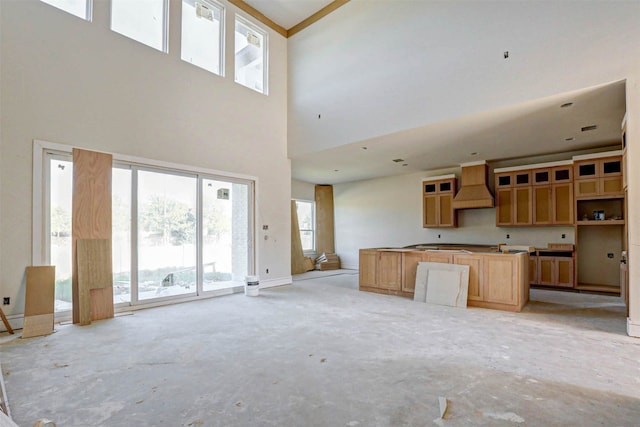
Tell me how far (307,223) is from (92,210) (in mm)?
6647

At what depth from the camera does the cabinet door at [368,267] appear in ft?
20.9

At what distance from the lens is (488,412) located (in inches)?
84.6

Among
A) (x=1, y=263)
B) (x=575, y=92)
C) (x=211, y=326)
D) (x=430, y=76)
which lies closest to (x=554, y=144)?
(x=575, y=92)

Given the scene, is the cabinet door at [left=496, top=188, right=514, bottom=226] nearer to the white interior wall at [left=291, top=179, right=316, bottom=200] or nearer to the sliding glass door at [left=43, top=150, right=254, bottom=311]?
the white interior wall at [left=291, top=179, right=316, bottom=200]

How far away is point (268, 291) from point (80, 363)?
3715mm

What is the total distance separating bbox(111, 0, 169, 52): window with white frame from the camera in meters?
4.99

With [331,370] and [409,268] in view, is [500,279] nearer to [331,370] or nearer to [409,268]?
[409,268]

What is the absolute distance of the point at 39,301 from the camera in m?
3.98

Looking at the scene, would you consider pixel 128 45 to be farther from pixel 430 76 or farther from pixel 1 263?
pixel 430 76

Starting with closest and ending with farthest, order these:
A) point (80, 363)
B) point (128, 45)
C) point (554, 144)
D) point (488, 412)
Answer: point (488, 412)
point (80, 363)
point (128, 45)
point (554, 144)

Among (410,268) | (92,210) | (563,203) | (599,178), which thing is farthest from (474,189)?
(92,210)

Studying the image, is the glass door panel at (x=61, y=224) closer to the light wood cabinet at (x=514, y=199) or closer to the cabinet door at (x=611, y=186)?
the light wood cabinet at (x=514, y=199)

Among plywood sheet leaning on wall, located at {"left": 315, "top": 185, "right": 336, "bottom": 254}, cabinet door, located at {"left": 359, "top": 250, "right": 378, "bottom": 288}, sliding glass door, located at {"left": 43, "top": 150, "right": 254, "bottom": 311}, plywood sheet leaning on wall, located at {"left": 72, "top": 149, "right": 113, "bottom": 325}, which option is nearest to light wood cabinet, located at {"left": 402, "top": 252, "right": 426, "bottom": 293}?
cabinet door, located at {"left": 359, "top": 250, "right": 378, "bottom": 288}

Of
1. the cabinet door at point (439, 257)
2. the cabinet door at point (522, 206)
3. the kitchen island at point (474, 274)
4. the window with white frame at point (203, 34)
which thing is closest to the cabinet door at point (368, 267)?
the kitchen island at point (474, 274)
